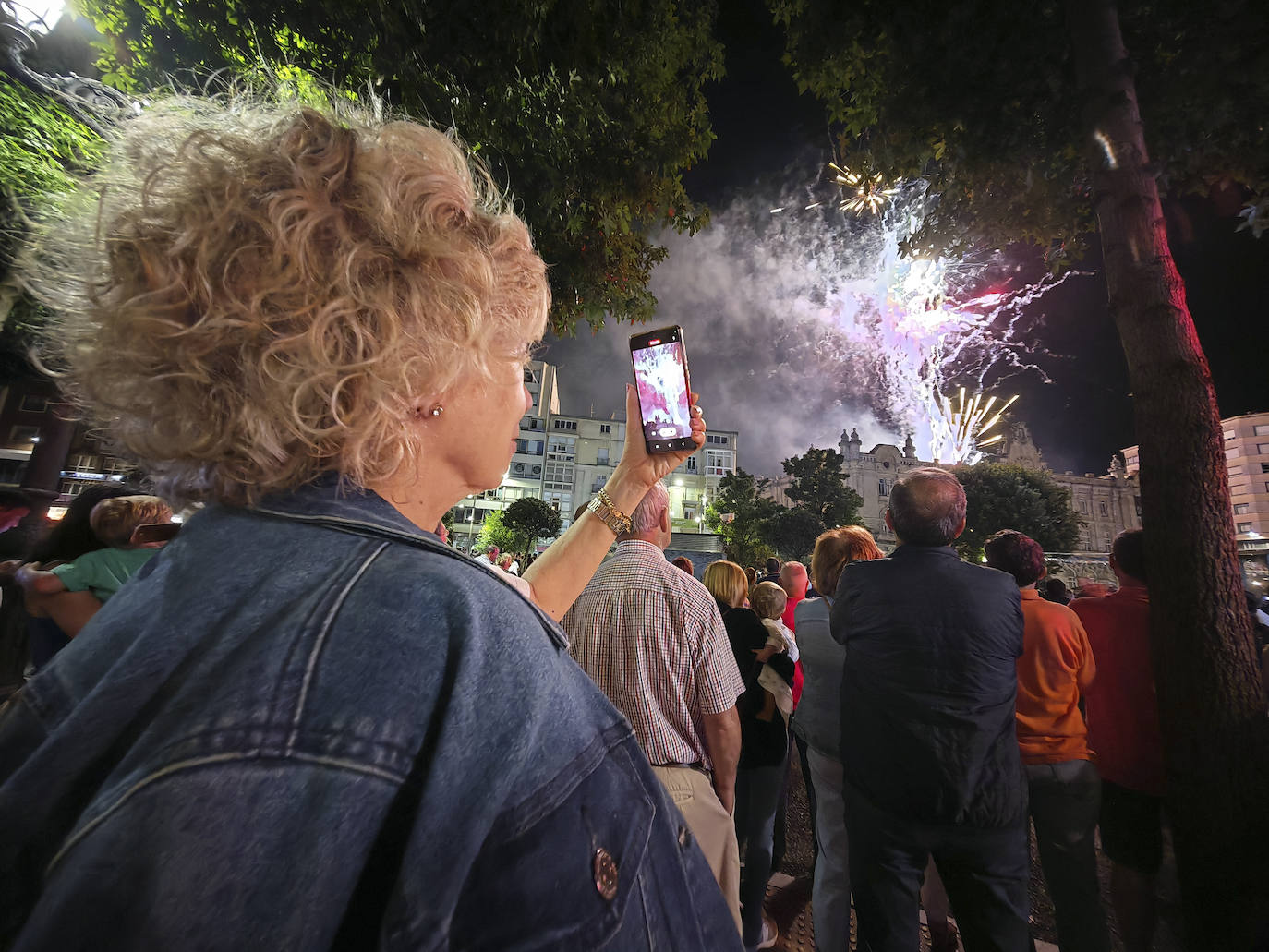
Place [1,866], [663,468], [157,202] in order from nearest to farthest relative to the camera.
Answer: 1. [1,866]
2. [157,202]
3. [663,468]

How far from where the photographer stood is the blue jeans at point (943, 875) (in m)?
2.60

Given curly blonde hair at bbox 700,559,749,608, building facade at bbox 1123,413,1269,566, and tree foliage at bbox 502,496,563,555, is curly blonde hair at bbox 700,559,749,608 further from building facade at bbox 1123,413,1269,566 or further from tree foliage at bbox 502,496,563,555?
building facade at bbox 1123,413,1269,566

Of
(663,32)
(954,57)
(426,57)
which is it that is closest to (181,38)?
(426,57)

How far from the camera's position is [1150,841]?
3.23m

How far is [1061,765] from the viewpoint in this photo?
3.18 meters

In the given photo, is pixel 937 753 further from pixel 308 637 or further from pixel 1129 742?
pixel 308 637

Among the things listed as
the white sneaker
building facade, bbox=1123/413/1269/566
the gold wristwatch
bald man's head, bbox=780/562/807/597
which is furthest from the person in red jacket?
building facade, bbox=1123/413/1269/566

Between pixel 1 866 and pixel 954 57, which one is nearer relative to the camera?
pixel 1 866

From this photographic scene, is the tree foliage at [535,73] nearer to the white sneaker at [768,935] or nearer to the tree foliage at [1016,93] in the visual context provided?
the tree foliage at [1016,93]

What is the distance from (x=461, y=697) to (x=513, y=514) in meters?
46.2

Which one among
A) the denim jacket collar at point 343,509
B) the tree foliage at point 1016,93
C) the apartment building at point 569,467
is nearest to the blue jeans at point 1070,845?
the denim jacket collar at point 343,509

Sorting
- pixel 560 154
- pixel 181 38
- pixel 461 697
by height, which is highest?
pixel 181 38

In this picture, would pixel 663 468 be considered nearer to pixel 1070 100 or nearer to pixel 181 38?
pixel 1070 100

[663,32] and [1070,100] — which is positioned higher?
[663,32]
